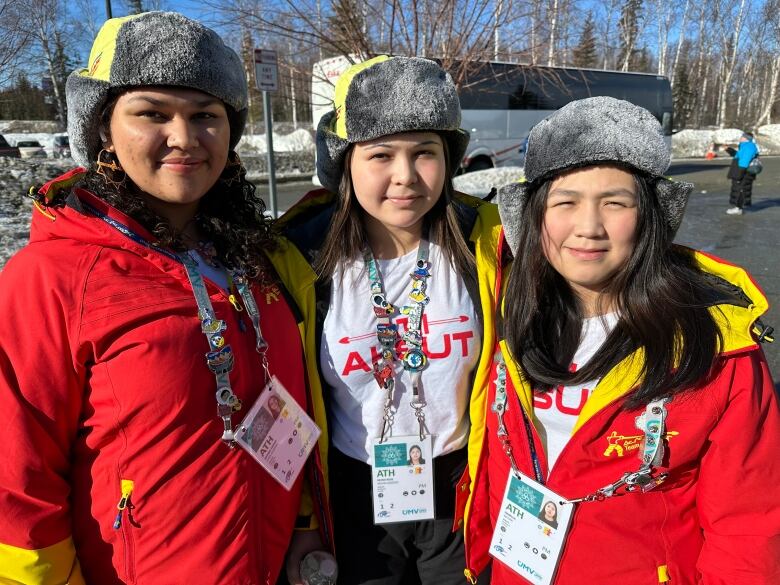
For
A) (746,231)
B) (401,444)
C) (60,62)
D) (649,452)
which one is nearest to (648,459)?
(649,452)

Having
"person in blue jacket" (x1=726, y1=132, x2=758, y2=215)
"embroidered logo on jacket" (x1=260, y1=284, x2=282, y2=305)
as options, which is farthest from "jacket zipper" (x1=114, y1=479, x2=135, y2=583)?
"person in blue jacket" (x1=726, y1=132, x2=758, y2=215)

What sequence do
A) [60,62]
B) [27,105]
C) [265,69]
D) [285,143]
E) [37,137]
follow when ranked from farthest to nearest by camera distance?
[27,105]
[60,62]
[37,137]
[285,143]
[265,69]

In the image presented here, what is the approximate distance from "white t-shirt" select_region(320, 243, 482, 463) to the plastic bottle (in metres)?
0.35

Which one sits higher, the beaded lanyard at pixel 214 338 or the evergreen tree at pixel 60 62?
the evergreen tree at pixel 60 62

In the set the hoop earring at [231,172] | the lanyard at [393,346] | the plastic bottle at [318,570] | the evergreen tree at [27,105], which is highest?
the evergreen tree at [27,105]

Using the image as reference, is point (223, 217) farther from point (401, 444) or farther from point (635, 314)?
point (635, 314)

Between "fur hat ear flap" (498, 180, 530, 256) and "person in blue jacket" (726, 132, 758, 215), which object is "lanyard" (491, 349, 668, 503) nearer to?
"fur hat ear flap" (498, 180, 530, 256)

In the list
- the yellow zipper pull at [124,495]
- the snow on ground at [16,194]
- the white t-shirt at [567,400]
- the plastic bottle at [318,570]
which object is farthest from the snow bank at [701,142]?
the yellow zipper pull at [124,495]

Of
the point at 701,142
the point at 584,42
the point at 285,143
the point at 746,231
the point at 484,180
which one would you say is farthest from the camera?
the point at 701,142

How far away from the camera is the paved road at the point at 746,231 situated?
5879mm

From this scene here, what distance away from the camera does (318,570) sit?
1747 mm

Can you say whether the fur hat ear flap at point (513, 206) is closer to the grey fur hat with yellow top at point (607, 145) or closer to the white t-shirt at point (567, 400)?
the grey fur hat with yellow top at point (607, 145)

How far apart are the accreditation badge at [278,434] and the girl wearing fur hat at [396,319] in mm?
131

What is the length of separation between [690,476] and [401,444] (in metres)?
0.87
